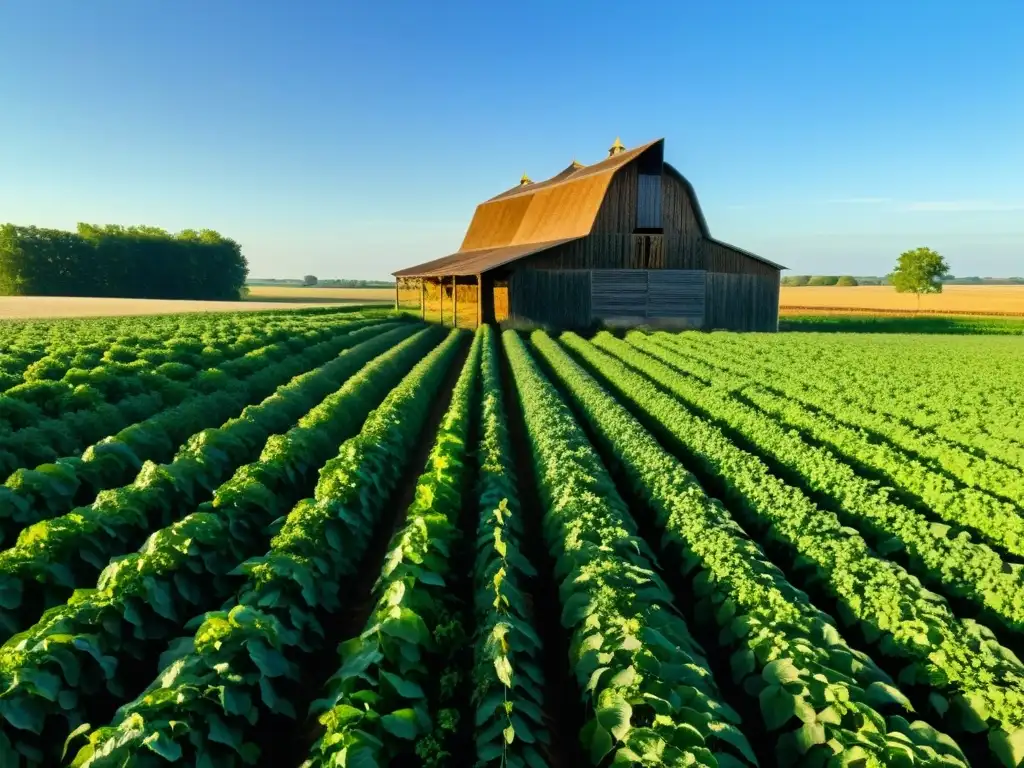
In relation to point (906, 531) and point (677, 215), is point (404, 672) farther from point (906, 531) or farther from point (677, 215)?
point (677, 215)

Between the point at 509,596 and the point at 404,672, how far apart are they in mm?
1029

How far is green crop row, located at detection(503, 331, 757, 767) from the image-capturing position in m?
3.38

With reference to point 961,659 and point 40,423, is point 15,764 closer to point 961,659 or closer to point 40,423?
point 961,659

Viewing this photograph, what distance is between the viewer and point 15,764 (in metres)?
3.63

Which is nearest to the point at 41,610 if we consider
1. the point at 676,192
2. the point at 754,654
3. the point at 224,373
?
the point at 754,654

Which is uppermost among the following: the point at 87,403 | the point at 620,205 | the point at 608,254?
the point at 620,205

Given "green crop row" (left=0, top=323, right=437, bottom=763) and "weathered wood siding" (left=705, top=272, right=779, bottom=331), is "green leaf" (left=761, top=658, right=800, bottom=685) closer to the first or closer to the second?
A: "green crop row" (left=0, top=323, right=437, bottom=763)

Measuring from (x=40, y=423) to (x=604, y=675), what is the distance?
1081cm

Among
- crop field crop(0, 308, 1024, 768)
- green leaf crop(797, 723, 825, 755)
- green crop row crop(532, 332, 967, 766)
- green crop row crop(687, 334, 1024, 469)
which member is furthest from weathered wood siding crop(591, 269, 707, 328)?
green leaf crop(797, 723, 825, 755)

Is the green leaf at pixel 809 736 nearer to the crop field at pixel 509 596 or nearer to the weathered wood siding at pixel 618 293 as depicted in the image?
the crop field at pixel 509 596

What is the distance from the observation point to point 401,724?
12.1ft

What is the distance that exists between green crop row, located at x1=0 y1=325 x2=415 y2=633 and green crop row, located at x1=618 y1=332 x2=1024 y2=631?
23.8 ft

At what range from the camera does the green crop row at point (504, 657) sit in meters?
3.65

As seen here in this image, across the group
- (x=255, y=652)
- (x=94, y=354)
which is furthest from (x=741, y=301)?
(x=255, y=652)
